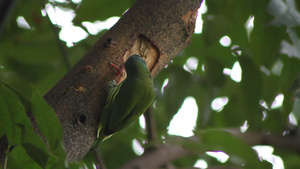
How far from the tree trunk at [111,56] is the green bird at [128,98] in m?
0.06

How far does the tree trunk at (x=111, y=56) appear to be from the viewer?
5.97 ft

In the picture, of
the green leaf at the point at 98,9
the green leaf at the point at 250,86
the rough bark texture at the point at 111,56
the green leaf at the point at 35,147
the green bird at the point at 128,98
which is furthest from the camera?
the green leaf at the point at 98,9

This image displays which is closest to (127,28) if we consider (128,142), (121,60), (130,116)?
(121,60)

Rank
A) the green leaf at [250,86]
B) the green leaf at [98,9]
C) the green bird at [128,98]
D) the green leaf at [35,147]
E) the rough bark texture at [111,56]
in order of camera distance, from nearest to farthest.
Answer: the green leaf at [35,147] < the rough bark texture at [111,56] < the green bird at [128,98] < the green leaf at [250,86] < the green leaf at [98,9]

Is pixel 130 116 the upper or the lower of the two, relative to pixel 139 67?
lower

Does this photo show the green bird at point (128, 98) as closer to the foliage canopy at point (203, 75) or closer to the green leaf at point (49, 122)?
the foliage canopy at point (203, 75)

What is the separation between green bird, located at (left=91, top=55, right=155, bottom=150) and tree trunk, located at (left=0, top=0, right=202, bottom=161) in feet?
0.20

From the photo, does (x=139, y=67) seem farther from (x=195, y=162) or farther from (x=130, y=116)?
(x=195, y=162)

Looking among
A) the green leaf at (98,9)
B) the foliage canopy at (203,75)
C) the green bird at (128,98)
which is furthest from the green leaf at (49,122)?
the green leaf at (98,9)

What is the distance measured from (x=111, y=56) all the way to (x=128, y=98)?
30 cm

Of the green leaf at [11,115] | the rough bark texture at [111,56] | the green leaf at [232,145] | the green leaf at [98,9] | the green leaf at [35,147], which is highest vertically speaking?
the green leaf at [98,9]

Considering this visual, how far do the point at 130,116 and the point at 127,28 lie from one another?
479mm

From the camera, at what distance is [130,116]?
7.31ft

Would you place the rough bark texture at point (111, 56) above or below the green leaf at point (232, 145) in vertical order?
above
